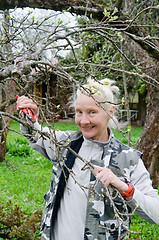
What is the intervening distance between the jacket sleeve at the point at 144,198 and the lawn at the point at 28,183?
2166mm

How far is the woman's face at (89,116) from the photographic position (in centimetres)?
187

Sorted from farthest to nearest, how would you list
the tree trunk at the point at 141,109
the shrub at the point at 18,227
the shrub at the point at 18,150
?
1. the tree trunk at the point at 141,109
2. the shrub at the point at 18,150
3. the shrub at the point at 18,227

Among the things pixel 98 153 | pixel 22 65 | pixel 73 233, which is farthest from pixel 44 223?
pixel 22 65

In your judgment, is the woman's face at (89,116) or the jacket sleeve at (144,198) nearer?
the jacket sleeve at (144,198)

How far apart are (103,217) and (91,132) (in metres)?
0.59

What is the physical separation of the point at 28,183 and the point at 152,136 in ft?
10.4

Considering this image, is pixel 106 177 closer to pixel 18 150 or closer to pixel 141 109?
pixel 18 150

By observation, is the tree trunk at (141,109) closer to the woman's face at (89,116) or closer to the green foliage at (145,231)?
the green foliage at (145,231)

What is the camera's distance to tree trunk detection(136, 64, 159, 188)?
447cm

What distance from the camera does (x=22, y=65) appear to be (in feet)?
5.49

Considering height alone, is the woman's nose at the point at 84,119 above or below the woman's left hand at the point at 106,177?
above

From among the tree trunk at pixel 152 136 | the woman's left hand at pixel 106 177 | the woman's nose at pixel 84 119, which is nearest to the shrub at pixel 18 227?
the tree trunk at pixel 152 136

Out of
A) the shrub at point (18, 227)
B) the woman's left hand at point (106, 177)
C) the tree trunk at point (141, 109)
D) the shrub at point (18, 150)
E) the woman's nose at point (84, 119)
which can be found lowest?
the tree trunk at point (141, 109)

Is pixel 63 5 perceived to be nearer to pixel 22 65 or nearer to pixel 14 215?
pixel 22 65
